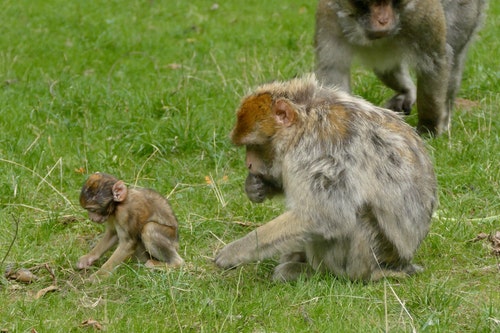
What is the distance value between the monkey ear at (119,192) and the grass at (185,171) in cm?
44

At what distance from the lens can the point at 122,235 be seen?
6.10 meters

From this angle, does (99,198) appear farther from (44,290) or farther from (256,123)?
(256,123)

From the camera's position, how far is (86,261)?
19.9 feet

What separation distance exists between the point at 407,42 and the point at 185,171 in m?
2.11

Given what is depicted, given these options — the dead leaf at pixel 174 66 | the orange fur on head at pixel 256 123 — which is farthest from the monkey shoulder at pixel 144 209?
the dead leaf at pixel 174 66

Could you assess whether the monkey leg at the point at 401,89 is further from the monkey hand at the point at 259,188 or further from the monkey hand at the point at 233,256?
the monkey hand at the point at 233,256

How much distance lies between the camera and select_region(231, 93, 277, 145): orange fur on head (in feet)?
18.1

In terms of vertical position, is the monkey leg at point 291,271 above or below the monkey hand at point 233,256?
below

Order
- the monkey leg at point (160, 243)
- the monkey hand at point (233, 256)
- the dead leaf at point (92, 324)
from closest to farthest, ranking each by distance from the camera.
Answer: the dead leaf at point (92, 324) → the monkey hand at point (233, 256) → the monkey leg at point (160, 243)

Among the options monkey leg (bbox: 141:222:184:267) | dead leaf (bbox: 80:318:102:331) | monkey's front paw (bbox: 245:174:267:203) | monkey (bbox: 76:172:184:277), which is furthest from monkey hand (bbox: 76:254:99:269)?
monkey's front paw (bbox: 245:174:267:203)

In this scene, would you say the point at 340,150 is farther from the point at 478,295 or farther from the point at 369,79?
the point at 369,79

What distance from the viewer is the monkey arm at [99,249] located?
6059 millimetres

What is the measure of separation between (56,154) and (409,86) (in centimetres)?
340

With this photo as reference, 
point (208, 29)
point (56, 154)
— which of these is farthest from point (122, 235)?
point (208, 29)
